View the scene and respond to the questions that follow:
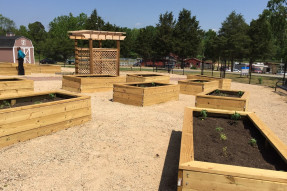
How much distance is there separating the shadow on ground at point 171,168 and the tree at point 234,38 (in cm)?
4594

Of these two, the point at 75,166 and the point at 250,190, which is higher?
the point at 250,190

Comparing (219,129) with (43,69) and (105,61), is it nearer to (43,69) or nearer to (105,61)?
(105,61)

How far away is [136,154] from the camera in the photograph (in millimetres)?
5230

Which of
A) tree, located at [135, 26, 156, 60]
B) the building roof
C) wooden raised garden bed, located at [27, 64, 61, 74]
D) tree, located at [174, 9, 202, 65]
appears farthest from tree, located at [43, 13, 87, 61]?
wooden raised garden bed, located at [27, 64, 61, 74]

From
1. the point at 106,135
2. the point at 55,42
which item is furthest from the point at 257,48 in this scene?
the point at 106,135

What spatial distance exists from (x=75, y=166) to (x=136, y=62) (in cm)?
5462

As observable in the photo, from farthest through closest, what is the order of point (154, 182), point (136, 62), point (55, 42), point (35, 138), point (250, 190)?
1. point (136, 62)
2. point (55, 42)
3. point (35, 138)
4. point (154, 182)
5. point (250, 190)

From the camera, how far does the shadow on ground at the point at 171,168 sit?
13.2 feet

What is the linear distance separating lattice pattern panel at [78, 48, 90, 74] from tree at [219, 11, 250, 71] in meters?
38.0

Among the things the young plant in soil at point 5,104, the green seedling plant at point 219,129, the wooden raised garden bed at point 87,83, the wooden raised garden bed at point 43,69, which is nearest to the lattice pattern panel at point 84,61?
the wooden raised garden bed at point 87,83

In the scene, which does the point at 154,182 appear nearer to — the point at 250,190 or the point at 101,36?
the point at 250,190

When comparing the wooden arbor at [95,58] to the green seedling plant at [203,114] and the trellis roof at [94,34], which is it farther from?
the green seedling plant at [203,114]

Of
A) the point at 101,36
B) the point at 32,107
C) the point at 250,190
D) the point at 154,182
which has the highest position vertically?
the point at 101,36

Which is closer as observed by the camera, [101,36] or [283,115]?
[283,115]
